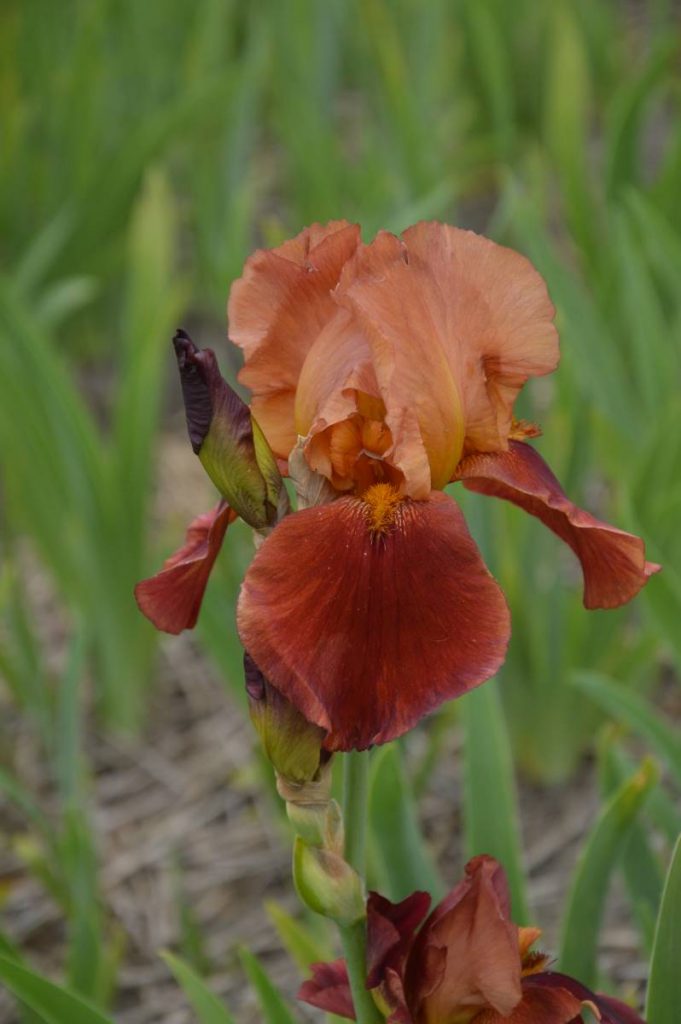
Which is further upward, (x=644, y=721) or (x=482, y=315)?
(x=482, y=315)

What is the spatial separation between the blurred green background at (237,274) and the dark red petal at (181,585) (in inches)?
20.0

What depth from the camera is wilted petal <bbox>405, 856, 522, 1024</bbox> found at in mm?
699

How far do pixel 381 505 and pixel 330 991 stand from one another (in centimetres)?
34

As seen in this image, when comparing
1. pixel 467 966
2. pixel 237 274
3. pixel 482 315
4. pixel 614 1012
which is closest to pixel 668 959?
pixel 614 1012

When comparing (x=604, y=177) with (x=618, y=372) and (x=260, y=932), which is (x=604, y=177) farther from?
(x=260, y=932)

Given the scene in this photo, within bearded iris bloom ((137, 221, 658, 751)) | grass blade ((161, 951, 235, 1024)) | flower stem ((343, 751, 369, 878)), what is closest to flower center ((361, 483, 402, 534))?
bearded iris bloom ((137, 221, 658, 751))

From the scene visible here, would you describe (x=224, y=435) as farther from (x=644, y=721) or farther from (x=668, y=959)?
(x=644, y=721)

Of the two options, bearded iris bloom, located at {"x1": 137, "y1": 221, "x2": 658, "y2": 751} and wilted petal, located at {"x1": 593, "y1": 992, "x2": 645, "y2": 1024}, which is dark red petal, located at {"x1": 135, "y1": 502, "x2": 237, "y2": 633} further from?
wilted petal, located at {"x1": 593, "y1": 992, "x2": 645, "y2": 1024}

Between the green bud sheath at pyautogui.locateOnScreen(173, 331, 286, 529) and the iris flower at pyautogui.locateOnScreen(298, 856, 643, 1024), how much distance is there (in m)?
0.26

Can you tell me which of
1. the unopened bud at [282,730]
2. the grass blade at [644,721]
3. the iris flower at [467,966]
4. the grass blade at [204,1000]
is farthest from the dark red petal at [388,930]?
the grass blade at [644,721]

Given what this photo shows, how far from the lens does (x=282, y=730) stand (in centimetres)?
65

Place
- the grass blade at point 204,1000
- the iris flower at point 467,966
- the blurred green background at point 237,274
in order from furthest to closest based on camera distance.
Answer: the blurred green background at point 237,274 → the grass blade at point 204,1000 → the iris flower at point 467,966

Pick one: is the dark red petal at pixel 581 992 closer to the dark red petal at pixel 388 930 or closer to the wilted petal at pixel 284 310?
the dark red petal at pixel 388 930

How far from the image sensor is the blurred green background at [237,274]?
5.18 ft
